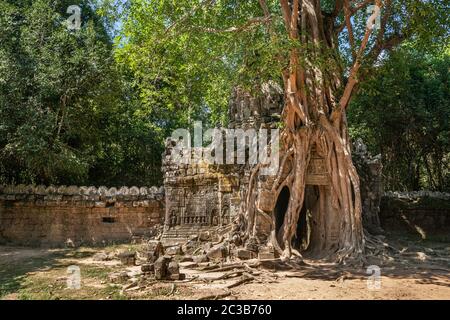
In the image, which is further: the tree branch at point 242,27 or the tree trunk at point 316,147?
the tree branch at point 242,27

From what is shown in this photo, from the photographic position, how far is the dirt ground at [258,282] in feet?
20.5

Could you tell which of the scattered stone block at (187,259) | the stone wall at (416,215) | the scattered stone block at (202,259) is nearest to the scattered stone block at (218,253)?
the scattered stone block at (202,259)

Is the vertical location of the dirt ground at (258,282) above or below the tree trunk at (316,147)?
below

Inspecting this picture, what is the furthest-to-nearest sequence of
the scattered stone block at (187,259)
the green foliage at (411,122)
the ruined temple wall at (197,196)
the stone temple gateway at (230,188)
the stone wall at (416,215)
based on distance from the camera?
the green foliage at (411,122), the stone wall at (416,215), the ruined temple wall at (197,196), the stone temple gateway at (230,188), the scattered stone block at (187,259)

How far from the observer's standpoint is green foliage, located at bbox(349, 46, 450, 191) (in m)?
15.9

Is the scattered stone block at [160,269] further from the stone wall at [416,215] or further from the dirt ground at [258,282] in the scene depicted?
the stone wall at [416,215]

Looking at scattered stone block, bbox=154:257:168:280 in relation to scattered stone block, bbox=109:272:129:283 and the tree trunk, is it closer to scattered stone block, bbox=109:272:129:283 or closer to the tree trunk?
scattered stone block, bbox=109:272:129:283

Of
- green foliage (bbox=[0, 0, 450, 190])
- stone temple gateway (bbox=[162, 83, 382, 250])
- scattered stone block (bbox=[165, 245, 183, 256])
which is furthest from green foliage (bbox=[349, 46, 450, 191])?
scattered stone block (bbox=[165, 245, 183, 256])

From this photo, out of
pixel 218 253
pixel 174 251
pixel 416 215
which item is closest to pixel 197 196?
pixel 174 251

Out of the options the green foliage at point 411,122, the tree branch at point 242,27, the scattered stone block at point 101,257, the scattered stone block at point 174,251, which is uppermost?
the tree branch at point 242,27

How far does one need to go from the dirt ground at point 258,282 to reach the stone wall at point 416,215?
4037 millimetres

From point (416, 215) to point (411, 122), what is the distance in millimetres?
4588

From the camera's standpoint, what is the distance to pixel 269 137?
35.9ft

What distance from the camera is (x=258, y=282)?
283 inches
